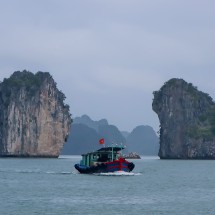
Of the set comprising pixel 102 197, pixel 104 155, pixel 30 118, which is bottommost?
pixel 102 197

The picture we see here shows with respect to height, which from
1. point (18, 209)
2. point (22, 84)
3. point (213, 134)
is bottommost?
point (18, 209)

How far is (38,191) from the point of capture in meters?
56.1

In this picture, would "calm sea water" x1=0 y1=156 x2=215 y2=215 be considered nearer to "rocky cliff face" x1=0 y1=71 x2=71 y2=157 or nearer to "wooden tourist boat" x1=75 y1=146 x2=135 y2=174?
"wooden tourist boat" x1=75 y1=146 x2=135 y2=174

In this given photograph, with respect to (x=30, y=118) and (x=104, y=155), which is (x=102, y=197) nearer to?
(x=104, y=155)

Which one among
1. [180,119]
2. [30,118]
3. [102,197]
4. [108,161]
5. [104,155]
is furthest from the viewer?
[180,119]

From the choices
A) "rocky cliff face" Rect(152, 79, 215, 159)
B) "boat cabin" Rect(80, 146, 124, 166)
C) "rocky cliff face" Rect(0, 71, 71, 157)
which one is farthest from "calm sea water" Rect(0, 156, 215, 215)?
"rocky cliff face" Rect(152, 79, 215, 159)

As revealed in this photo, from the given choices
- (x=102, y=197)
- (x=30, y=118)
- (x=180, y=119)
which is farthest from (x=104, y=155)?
(x=180, y=119)

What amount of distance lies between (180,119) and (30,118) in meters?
45.2

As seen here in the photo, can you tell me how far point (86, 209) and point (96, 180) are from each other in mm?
25049

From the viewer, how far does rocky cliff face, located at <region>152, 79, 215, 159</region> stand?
18188 centimetres

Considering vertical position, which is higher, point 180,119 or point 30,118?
point 180,119

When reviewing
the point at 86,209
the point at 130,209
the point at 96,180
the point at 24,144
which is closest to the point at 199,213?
the point at 130,209

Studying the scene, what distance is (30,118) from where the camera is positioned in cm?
17688

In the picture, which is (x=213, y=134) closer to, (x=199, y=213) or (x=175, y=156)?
(x=175, y=156)
